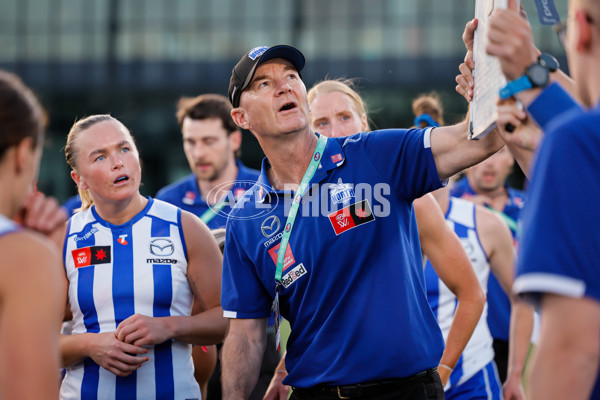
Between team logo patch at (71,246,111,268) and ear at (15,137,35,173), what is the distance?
1.87 m

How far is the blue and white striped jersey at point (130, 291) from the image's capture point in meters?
4.07

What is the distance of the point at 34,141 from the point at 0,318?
0.61m

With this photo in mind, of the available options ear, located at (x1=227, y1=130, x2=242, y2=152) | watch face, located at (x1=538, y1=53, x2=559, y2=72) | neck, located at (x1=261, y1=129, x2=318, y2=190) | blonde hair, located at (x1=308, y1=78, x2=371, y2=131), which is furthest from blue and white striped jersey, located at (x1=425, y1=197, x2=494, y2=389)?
watch face, located at (x1=538, y1=53, x2=559, y2=72)

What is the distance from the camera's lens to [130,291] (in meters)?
4.09

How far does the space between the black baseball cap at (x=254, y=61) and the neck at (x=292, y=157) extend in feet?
1.25

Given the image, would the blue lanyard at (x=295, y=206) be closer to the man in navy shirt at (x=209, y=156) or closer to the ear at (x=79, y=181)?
the ear at (x=79, y=181)

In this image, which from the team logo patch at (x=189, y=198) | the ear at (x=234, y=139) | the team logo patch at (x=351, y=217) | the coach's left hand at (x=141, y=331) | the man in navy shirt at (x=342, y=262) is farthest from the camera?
the ear at (x=234, y=139)

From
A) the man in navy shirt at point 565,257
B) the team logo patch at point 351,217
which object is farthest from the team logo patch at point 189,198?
the man in navy shirt at point 565,257

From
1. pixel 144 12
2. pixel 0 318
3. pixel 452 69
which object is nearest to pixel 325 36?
pixel 452 69

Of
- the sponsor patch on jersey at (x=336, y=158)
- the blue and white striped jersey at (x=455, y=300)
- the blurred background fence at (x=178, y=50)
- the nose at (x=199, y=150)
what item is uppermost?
the blurred background fence at (x=178, y=50)

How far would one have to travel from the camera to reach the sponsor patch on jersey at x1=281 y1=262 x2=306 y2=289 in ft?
11.8

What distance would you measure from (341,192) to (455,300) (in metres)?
1.87

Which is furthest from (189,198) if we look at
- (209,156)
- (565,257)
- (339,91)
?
(565,257)

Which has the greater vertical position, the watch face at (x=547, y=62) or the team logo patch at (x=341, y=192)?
the watch face at (x=547, y=62)
